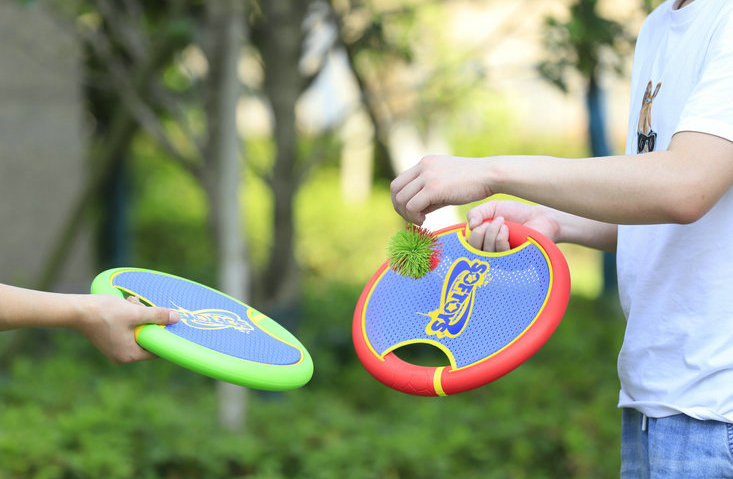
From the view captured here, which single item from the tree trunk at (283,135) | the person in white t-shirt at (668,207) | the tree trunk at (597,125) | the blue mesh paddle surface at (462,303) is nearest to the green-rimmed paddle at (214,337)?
the blue mesh paddle surface at (462,303)

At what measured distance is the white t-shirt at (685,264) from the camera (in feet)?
3.53

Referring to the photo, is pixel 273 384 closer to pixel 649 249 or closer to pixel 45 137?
pixel 649 249

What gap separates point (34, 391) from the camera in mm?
3713

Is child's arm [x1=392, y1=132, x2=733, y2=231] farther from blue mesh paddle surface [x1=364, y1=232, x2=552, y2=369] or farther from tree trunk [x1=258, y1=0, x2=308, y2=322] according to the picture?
tree trunk [x1=258, y1=0, x2=308, y2=322]

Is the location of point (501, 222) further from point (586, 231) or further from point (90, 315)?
point (90, 315)

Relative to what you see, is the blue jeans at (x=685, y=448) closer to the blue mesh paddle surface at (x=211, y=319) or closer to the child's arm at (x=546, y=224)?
the child's arm at (x=546, y=224)

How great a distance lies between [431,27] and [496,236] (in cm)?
448

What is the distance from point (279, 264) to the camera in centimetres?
420

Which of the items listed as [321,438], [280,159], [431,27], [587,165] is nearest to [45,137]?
[280,159]

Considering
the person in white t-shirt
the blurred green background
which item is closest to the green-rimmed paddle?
the person in white t-shirt

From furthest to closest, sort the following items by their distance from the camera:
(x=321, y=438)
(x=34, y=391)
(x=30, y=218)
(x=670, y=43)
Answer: (x=30, y=218), (x=34, y=391), (x=321, y=438), (x=670, y=43)

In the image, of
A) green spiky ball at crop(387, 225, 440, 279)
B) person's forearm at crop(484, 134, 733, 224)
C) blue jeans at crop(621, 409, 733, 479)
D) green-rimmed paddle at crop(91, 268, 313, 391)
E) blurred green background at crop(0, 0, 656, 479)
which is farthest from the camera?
blurred green background at crop(0, 0, 656, 479)

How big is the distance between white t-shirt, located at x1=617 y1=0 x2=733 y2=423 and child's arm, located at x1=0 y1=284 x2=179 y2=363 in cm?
81

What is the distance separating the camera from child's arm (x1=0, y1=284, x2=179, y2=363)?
1.31 meters
